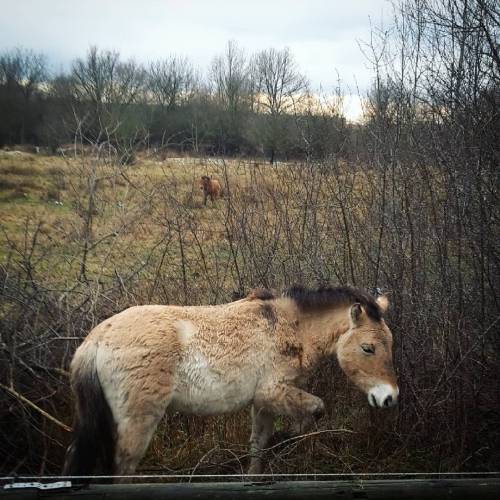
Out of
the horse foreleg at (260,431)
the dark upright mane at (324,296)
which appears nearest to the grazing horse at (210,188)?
the dark upright mane at (324,296)

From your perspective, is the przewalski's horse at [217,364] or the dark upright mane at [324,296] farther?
the dark upright mane at [324,296]

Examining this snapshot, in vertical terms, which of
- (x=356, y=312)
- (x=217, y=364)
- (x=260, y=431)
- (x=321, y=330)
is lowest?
(x=260, y=431)

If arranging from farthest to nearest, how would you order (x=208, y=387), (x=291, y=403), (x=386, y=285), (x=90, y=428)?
(x=386, y=285) → (x=291, y=403) → (x=208, y=387) → (x=90, y=428)

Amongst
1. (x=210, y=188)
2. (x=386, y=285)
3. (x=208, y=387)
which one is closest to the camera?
(x=208, y=387)

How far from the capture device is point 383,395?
3891 mm

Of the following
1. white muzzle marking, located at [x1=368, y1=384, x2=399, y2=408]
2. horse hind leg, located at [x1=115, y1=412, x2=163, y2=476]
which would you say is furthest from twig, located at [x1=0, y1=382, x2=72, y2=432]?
white muzzle marking, located at [x1=368, y1=384, x2=399, y2=408]

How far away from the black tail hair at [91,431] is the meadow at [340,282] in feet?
2.14

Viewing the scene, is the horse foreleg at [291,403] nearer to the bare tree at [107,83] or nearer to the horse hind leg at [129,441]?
the horse hind leg at [129,441]

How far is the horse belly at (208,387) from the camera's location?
3771 millimetres

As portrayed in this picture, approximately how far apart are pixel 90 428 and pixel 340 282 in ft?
11.4

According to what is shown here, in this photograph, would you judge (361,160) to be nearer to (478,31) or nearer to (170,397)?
(478,31)

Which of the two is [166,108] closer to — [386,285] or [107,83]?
[107,83]

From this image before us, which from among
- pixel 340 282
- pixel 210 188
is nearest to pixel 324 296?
pixel 340 282

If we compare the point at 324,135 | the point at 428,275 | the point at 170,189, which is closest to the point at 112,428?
the point at 428,275
